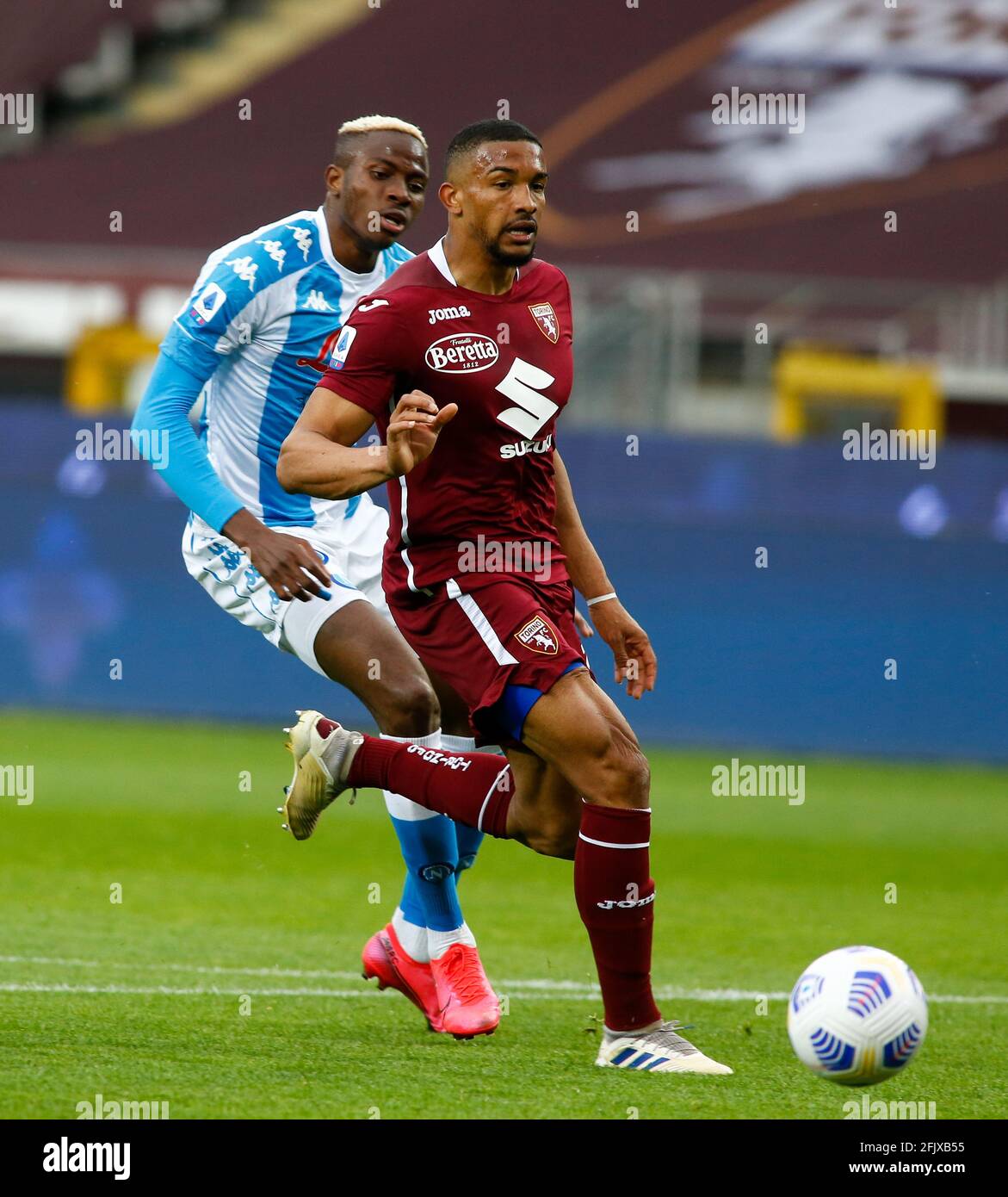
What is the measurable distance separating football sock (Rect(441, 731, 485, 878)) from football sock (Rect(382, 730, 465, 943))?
0.40 feet

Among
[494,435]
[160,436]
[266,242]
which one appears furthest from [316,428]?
[266,242]

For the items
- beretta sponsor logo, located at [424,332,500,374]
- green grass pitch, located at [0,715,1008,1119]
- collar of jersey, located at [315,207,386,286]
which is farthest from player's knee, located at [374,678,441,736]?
collar of jersey, located at [315,207,386,286]

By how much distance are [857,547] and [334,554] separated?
805 centimetres

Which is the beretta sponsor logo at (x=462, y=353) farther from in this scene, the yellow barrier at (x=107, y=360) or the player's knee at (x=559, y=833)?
the yellow barrier at (x=107, y=360)

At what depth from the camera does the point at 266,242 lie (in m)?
5.93

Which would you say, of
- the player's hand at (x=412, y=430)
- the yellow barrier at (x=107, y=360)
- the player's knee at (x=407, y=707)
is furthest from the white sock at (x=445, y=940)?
the yellow barrier at (x=107, y=360)

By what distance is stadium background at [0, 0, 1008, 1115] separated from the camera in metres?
13.3

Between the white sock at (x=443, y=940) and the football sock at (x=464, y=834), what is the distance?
0.26 m

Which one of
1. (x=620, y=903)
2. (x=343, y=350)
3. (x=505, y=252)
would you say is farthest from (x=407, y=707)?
(x=505, y=252)

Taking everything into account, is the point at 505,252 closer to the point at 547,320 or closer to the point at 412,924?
the point at 547,320

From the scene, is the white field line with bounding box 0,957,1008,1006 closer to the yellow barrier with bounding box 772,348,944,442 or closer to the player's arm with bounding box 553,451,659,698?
the player's arm with bounding box 553,451,659,698

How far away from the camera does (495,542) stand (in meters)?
5.04

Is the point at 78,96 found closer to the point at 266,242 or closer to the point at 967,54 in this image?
the point at 967,54
